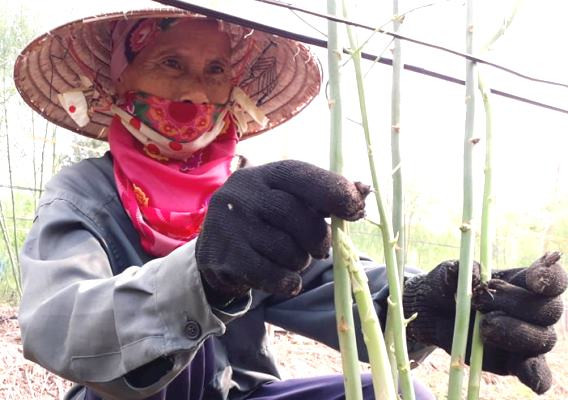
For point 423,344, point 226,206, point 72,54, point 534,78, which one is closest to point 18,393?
point 72,54

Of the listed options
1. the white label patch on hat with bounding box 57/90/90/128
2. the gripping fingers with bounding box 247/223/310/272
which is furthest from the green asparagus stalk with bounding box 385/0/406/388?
the white label patch on hat with bounding box 57/90/90/128

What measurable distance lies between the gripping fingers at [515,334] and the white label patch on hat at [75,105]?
968 mm

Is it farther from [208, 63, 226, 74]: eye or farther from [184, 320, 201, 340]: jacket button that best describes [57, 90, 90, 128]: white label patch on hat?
[184, 320, 201, 340]: jacket button

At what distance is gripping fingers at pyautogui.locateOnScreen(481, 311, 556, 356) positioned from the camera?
34.1 inches

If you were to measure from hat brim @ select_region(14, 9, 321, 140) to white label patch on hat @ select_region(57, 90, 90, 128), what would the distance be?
0.05m

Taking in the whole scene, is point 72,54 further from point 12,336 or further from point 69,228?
point 12,336

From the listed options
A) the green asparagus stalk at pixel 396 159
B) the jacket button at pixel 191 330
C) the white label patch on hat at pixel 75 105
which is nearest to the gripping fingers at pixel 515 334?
the green asparagus stalk at pixel 396 159

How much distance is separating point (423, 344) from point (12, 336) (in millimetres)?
2892

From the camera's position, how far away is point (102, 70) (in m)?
1.55

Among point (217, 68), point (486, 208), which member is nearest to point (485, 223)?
point (486, 208)

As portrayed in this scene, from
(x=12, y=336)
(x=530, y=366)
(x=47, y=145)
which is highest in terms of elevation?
(x=530, y=366)

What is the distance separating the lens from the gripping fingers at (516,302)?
90 cm

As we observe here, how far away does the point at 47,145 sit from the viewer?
4379 millimetres

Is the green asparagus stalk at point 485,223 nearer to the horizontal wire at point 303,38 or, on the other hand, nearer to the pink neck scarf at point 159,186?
the horizontal wire at point 303,38
